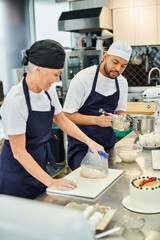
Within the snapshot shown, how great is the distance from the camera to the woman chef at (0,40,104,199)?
1.70m

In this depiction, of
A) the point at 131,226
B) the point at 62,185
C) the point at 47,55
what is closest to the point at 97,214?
the point at 131,226

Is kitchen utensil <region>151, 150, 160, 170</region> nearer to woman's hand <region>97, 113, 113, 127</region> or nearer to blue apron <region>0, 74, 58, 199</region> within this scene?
woman's hand <region>97, 113, 113, 127</region>

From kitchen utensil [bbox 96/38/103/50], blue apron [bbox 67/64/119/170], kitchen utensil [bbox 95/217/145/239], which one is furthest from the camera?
kitchen utensil [bbox 96/38/103/50]

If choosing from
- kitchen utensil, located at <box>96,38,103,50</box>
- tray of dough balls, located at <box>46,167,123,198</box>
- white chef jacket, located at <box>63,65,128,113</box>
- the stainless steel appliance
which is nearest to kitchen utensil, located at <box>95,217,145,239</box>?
tray of dough balls, located at <box>46,167,123,198</box>

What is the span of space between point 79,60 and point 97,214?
5.32m

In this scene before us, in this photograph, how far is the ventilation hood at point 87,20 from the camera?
19.9 feet

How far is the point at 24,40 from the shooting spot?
723 centimetres

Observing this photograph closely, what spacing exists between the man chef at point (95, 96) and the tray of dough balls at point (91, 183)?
0.68 meters

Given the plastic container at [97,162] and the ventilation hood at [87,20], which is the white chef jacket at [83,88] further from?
the ventilation hood at [87,20]

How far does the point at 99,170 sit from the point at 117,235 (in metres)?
0.63

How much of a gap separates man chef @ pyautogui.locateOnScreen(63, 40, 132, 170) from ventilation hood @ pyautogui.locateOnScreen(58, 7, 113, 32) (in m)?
3.57

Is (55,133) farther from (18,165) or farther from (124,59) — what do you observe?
(18,165)

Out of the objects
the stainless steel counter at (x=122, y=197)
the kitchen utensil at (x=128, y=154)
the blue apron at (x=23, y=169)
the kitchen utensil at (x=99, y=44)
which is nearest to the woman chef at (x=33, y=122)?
the blue apron at (x=23, y=169)

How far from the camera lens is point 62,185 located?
1.66 m
